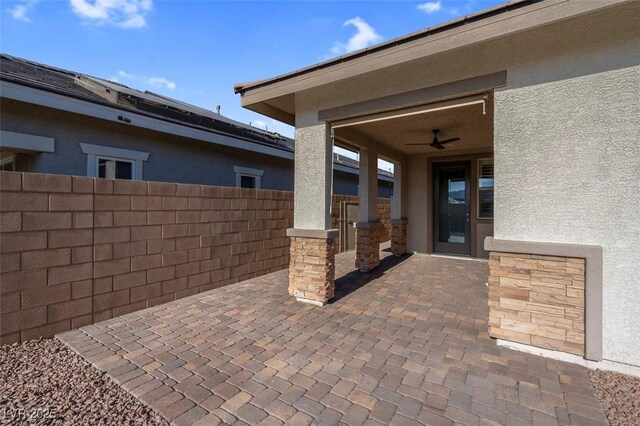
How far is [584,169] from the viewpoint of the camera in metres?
2.87

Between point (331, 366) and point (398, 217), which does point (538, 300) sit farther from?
point (398, 217)

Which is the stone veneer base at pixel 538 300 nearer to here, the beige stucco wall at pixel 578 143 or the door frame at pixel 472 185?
the beige stucco wall at pixel 578 143

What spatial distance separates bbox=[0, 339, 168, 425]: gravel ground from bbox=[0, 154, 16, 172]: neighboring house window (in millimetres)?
4765

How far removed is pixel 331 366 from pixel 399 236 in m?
6.31

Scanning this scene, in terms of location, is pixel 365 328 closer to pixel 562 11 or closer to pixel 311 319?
pixel 311 319

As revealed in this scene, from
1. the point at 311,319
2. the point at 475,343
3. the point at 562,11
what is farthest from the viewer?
the point at 311,319

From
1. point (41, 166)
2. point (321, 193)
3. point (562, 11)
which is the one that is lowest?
point (321, 193)

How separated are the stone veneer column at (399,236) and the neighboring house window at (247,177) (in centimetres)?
462

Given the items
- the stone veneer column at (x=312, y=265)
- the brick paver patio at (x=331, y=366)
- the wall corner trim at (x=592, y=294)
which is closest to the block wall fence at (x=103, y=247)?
the brick paver patio at (x=331, y=366)

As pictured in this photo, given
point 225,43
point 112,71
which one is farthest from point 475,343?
point 112,71

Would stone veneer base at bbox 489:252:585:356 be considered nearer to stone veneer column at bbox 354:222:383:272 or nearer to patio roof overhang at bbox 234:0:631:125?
patio roof overhang at bbox 234:0:631:125

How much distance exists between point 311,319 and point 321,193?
1888 millimetres

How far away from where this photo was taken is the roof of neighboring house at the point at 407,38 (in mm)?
2896

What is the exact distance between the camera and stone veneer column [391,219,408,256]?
8.64 meters
